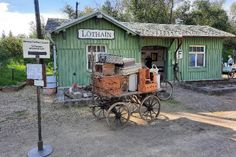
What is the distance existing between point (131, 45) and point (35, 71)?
31.1ft

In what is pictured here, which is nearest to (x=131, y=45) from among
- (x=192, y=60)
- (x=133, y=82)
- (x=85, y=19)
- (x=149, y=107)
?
→ (x=85, y=19)

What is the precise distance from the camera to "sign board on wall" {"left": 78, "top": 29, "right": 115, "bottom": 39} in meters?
13.7

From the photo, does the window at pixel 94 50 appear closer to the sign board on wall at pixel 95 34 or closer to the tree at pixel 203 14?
the sign board on wall at pixel 95 34

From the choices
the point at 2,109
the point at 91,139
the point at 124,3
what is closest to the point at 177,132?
the point at 91,139

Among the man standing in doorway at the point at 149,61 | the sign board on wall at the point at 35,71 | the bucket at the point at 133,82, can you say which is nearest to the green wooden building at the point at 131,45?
the man standing in doorway at the point at 149,61

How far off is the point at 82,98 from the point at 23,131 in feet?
11.7

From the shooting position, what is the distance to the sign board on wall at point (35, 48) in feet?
20.2

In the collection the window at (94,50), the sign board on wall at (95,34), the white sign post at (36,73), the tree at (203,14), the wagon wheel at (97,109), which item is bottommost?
the wagon wheel at (97,109)

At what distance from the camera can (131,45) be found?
1524cm

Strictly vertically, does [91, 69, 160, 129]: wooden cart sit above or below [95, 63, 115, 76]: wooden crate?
below

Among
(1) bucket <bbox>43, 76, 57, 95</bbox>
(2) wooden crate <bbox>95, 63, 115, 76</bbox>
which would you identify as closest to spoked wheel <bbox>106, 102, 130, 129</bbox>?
(2) wooden crate <bbox>95, 63, 115, 76</bbox>

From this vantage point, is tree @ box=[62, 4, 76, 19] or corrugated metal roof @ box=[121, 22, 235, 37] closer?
corrugated metal roof @ box=[121, 22, 235, 37]

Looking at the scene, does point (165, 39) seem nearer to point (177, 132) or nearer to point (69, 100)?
point (69, 100)

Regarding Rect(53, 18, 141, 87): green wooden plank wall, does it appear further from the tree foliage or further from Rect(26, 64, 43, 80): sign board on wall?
the tree foliage
